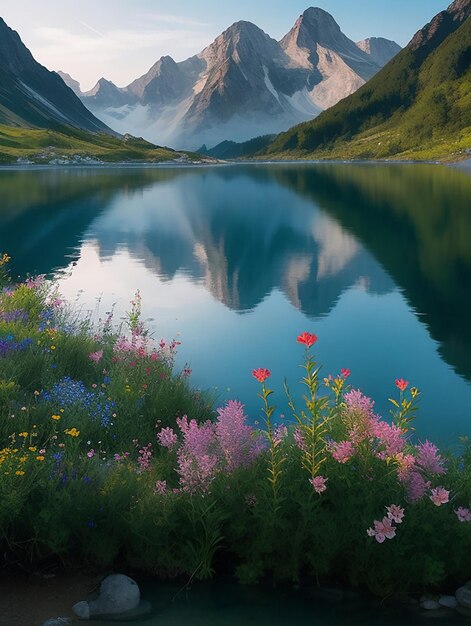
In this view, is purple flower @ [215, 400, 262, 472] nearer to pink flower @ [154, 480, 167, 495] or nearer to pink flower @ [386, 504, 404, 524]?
pink flower @ [154, 480, 167, 495]

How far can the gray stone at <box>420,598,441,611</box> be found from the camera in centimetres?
826

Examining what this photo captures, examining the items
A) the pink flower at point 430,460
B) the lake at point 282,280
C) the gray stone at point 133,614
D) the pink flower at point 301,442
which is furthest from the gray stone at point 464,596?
the lake at point 282,280

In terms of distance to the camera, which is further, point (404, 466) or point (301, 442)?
point (301, 442)

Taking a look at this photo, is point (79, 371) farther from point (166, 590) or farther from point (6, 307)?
point (166, 590)

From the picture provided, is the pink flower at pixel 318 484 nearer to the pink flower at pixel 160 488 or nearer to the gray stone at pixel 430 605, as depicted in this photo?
the gray stone at pixel 430 605

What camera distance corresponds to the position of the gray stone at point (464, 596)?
27.0 feet

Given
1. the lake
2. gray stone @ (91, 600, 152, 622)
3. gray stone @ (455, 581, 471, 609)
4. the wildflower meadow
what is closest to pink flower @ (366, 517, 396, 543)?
the wildflower meadow

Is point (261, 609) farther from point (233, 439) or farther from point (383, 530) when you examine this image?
point (233, 439)

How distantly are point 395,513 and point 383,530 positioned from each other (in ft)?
0.82

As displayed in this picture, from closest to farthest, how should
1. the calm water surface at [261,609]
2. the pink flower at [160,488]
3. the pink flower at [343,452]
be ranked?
1. the calm water surface at [261,609]
2. the pink flower at [343,452]
3. the pink flower at [160,488]

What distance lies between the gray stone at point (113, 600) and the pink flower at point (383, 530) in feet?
9.68

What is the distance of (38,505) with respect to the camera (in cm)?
882

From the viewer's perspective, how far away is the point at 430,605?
8281mm

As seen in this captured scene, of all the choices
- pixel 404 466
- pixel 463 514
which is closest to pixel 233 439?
pixel 404 466
